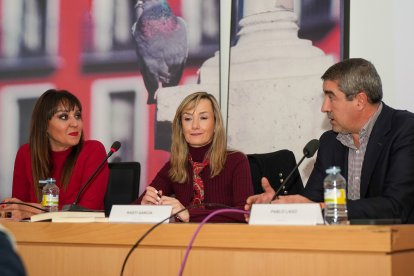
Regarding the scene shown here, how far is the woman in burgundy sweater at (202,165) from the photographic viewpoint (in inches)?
128

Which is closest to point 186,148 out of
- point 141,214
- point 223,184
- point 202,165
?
point 202,165

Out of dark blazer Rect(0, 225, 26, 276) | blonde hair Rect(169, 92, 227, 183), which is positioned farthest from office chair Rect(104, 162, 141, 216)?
dark blazer Rect(0, 225, 26, 276)

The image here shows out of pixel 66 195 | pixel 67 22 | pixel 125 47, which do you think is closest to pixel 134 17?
pixel 125 47

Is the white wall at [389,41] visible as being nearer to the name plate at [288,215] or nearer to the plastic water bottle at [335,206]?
the plastic water bottle at [335,206]

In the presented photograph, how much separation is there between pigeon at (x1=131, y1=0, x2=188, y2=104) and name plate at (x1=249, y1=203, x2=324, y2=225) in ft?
7.69

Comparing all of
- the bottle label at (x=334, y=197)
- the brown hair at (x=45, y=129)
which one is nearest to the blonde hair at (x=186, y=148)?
the brown hair at (x=45, y=129)

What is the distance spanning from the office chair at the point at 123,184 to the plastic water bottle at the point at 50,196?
0.31 m

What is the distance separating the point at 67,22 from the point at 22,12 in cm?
37

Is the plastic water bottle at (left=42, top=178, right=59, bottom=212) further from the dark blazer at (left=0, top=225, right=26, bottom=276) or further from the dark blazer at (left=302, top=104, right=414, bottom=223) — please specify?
the dark blazer at (left=0, top=225, right=26, bottom=276)

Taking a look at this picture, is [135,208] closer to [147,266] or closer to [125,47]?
[147,266]

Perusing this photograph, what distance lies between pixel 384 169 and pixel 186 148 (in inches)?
39.5

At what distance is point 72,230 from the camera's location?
231 cm

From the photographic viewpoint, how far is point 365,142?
3.04m

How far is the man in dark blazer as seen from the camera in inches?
108
